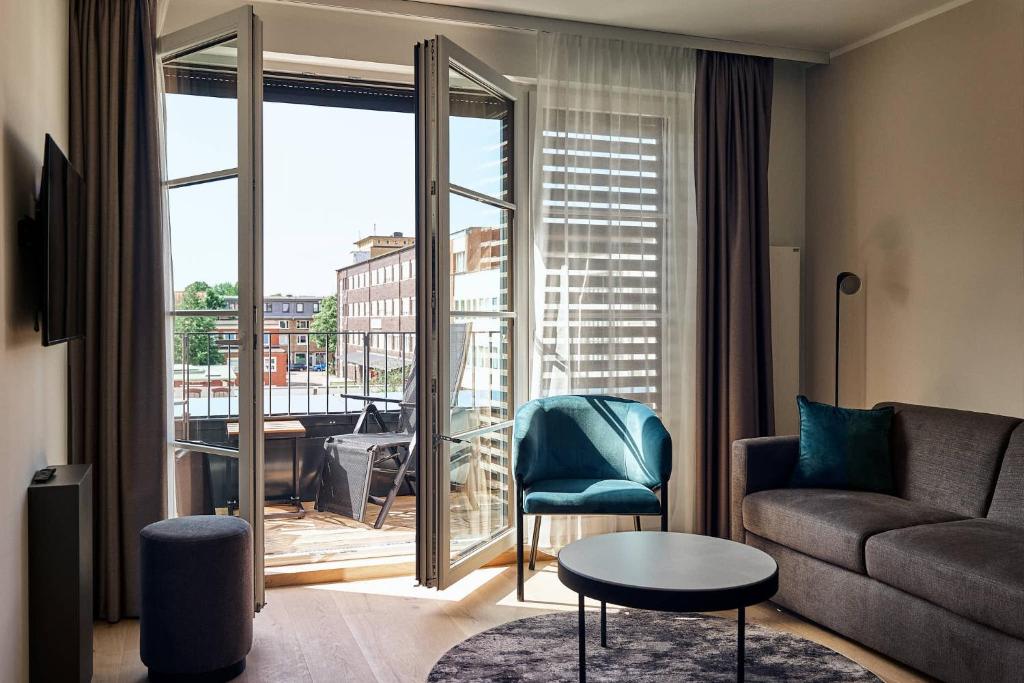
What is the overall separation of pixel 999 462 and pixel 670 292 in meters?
1.77

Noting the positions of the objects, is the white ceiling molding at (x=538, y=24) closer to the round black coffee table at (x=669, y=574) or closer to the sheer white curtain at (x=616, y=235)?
the sheer white curtain at (x=616, y=235)

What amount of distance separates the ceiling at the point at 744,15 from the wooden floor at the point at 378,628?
2.73 meters

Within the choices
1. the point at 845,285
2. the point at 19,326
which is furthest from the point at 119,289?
the point at 845,285

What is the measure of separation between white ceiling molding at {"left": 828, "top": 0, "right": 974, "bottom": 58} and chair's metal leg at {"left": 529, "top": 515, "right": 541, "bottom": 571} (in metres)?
3.01

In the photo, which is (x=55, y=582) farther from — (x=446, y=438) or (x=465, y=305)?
(x=465, y=305)

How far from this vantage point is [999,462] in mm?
3420

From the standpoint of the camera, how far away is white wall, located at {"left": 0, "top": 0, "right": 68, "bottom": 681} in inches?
85.8

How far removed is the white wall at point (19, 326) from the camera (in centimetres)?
218

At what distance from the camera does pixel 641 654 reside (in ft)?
10.3

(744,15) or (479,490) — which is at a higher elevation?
(744,15)

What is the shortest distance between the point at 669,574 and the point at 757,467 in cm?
139

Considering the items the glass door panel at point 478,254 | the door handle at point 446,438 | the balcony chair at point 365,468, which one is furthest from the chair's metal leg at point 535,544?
the glass door panel at point 478,254

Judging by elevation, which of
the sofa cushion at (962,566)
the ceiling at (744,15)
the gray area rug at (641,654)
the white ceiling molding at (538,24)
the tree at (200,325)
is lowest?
the gray area rug at (641,654)

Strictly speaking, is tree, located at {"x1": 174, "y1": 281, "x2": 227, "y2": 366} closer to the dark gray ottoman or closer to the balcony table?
the dark gray ottoman
